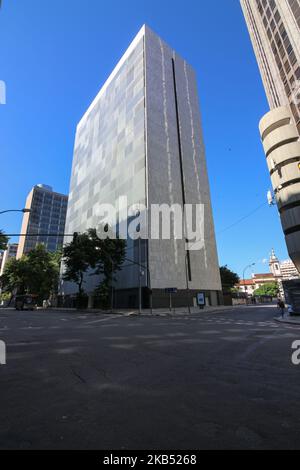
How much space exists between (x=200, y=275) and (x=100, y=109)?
4754cm

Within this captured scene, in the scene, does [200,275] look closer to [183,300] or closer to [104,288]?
[183,300]

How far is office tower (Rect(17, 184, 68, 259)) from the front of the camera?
448 feet

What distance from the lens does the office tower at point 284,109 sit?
42.4 meters

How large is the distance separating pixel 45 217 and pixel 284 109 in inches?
5080

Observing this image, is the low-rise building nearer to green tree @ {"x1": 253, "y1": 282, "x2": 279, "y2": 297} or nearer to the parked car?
green tree @ {"x1": 253, "y1": 282, "x2": 279, "y2": 297}

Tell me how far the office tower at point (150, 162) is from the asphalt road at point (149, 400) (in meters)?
28.5

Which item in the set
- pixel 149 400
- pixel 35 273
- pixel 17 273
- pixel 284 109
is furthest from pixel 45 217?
pixel 149 400

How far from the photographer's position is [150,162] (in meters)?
41.8

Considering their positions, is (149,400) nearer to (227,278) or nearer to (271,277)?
(227,278)

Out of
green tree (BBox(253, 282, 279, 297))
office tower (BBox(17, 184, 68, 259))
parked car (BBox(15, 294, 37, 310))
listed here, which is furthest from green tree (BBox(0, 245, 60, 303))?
green tree (BBox(253, 282, 279, 297))

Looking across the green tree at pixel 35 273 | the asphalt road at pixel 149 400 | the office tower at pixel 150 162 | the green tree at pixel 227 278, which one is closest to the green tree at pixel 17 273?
the green tree at pixel 35 273

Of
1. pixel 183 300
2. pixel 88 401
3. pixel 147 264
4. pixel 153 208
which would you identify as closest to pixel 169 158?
pixel 153 208

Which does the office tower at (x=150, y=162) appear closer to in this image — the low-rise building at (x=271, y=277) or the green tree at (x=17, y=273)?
the green tree at (x=17, y=273)

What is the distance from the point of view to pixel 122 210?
43.5 m
